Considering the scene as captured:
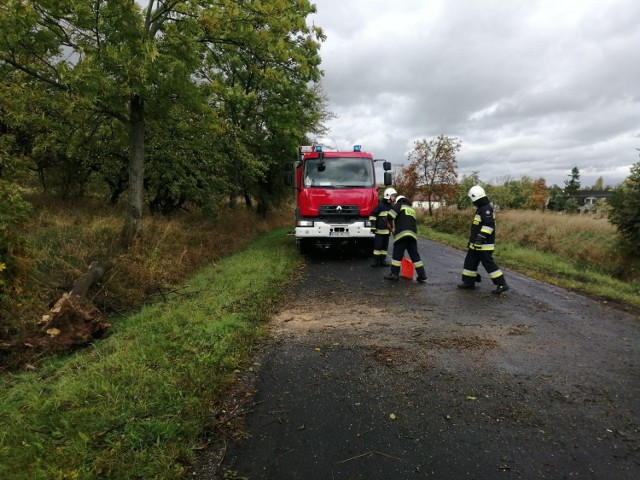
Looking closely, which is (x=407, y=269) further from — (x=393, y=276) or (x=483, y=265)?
(x=483, y=265)

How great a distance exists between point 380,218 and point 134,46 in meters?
6.40

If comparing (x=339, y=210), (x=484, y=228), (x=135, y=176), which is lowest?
(x=484, y=228)

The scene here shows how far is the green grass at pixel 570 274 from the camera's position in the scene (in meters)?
7.43

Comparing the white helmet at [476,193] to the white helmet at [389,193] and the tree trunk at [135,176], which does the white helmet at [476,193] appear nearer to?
the white helmet at [389,193]

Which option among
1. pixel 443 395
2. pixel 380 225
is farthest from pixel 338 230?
pixel 443 395

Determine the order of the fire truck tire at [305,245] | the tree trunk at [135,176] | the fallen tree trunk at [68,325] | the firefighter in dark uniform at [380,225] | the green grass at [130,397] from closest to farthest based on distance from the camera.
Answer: the green grass at [130,397] → the fallen tree trunk at [68,325] → the tree trunk at [135,176] → the firefighter in dark uniform at [380,225] → the fire truck tire at [305,245]

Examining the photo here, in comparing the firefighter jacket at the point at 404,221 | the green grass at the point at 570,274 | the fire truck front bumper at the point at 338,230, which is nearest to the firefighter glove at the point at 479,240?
the firefighter jacket at the point at 404,221

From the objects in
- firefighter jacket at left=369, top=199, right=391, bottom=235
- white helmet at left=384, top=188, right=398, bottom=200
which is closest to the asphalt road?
firefighter jacket at left=369, top=199, right=391, bottom=235

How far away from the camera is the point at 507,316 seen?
5.76m

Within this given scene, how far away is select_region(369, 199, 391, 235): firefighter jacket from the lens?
375 inches

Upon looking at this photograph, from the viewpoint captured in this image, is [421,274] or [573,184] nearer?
[421,274]

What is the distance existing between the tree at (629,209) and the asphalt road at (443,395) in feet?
18.2

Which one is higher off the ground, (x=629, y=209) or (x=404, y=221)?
(x=629, y=209)

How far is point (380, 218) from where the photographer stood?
31.5 ft
